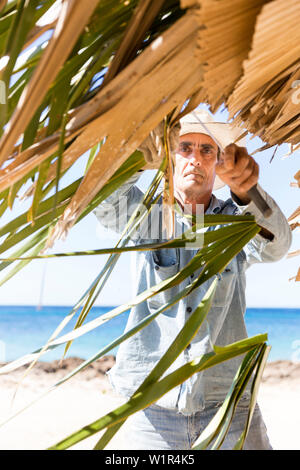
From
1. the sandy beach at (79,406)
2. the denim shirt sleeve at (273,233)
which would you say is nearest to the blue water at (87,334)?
the sandy beach at (79,406)

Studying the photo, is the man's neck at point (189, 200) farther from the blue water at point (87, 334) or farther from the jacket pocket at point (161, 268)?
the blue water at point (87, 334)

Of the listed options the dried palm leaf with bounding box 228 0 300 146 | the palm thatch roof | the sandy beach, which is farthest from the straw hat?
the sandy beach

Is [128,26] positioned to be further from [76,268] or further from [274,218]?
[76,268]

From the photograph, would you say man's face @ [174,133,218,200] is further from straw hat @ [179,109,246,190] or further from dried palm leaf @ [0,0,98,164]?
dried palm leaf @ [0,0,98,164]

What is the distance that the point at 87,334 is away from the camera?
1146 centimetres

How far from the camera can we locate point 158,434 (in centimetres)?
119

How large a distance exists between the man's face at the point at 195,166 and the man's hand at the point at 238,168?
727 mm

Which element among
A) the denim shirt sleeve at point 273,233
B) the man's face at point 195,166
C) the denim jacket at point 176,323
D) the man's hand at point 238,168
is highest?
the man's face at point 195,166

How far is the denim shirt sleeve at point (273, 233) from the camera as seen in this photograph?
0.72m

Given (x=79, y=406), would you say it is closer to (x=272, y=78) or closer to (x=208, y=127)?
(x=208, y=127)

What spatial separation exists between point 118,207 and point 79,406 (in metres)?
5.98

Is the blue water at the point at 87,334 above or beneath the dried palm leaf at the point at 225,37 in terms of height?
beneath

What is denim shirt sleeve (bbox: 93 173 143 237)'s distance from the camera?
3.81ft

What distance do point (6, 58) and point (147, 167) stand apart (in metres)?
0.30
